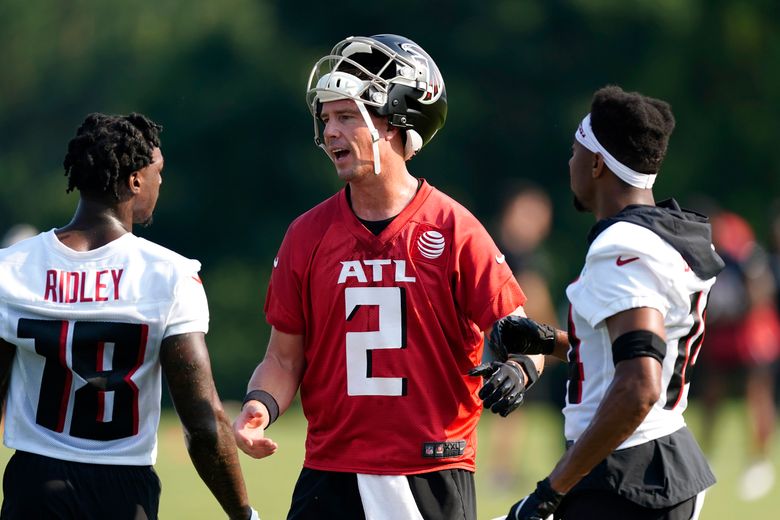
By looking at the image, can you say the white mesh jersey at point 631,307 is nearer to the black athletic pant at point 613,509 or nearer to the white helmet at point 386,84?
the black athletic pant at point 613,509

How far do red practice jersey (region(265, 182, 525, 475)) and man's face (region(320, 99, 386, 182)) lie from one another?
184 mm

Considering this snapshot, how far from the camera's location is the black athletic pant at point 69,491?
170 inches

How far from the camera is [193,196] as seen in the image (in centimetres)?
2636

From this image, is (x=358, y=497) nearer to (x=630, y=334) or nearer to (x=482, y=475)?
(x=630, y=334)

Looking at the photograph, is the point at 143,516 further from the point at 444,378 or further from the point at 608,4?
the point at 608,4

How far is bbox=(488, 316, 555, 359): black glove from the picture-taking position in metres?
4.56

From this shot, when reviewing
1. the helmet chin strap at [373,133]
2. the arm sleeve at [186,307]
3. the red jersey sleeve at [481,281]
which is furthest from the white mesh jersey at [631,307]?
the arm sleeve at [186,307]

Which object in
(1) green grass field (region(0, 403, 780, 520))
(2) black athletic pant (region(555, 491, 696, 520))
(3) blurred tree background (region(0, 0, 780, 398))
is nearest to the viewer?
(2) black athletic pant (region(555, 491, 696, 520))

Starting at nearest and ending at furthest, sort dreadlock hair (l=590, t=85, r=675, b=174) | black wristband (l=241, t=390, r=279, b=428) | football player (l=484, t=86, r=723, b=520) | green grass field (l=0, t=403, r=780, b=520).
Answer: football player (l=484, t=86, r=723, b=520), dreadlock hair (l=590, t=85, r=675, b=174), black wristband (l=241, t=390, r=279, b=428), green grass field (l=0, t=403, r=780, b=520)

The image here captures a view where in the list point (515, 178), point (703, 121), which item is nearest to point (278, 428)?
point (515, 178)

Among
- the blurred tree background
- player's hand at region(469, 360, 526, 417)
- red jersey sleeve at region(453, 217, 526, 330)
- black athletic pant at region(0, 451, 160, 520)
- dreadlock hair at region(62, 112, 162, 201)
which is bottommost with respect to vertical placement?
the blurred tree background

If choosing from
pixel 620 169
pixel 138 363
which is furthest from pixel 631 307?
pixel 138 363

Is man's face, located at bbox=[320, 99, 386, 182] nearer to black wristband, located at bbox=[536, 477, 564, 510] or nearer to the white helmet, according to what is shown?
the white helmet

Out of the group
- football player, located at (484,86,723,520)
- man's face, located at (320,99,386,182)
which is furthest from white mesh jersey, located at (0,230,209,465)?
football player, located at (484,86,723,520)
